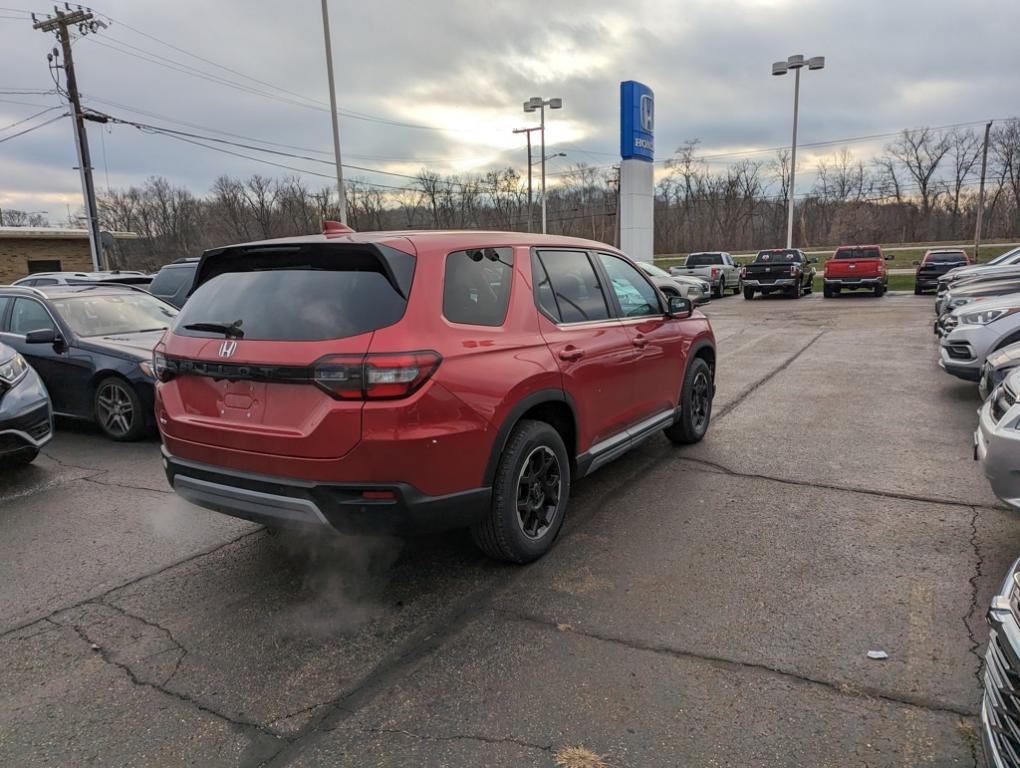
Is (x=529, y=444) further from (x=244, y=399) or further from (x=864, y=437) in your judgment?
(x=864, y=437)

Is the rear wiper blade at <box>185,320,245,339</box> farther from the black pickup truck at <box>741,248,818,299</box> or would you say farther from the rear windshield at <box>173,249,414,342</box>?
the black pickup truck at <box>741,248,818,299</box>

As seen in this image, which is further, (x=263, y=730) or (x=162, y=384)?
(x=162, y=384)

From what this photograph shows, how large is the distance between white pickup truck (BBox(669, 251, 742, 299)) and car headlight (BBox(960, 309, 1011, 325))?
18.1m

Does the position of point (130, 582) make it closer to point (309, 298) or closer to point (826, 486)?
point (309, 298)

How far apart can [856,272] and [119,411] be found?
23.5 metres

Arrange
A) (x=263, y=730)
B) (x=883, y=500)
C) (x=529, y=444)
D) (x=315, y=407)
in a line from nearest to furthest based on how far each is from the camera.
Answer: (x=263, y=730), (x=315, y=407), (x=529, y=444), (x=883, y=500)

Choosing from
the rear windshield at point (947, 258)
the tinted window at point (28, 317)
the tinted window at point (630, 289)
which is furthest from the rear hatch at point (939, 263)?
the tinted window at point (28, 317)

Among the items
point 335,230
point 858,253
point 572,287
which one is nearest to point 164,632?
point 335,230

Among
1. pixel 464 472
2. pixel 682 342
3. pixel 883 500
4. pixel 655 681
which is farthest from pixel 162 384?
pixel 883 500

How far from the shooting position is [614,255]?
5.03 m

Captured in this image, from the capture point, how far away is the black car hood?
6645 mm

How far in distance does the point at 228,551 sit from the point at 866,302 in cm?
2266

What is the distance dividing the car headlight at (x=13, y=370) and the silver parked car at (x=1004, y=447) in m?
6.89

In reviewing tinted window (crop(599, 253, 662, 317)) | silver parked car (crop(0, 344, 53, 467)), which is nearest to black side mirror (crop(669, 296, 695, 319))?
tinted window (crop(599, 253, 662, 317))
